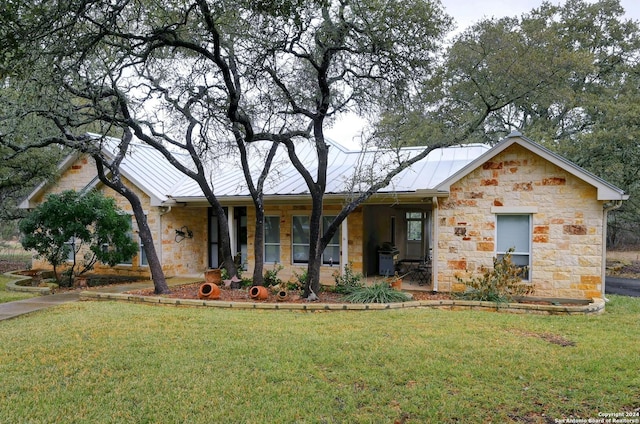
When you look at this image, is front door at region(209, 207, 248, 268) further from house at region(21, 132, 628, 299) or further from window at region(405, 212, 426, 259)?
window at region(405, 212, 426, 259)

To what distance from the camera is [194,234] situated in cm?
1566

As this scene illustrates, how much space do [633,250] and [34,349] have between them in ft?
97.2

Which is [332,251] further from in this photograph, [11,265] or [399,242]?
[11,265]

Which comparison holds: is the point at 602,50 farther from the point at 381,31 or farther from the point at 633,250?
the point at 381,31

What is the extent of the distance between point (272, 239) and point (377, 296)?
16.8 ft

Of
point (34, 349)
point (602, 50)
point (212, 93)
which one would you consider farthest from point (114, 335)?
point (602, 50)

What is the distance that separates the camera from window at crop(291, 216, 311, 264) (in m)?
13.9

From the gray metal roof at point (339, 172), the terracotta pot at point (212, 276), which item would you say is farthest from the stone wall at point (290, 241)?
the terracotta pot at point (212, 276)

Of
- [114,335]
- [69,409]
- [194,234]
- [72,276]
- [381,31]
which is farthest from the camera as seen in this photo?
[194,234]

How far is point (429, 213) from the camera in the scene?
18125mm

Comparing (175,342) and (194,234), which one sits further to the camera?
(194,234)

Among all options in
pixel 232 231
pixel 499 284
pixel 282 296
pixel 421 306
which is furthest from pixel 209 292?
pixel 499 284

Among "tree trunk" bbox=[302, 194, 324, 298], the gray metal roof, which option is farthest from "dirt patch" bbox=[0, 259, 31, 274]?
"tree trunk" bbox=[302, 194, 324, 298]

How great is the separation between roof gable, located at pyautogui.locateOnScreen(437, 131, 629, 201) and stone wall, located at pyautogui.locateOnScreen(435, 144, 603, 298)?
22cm
